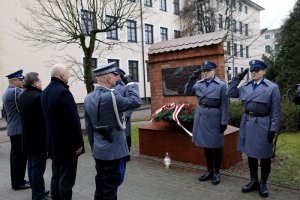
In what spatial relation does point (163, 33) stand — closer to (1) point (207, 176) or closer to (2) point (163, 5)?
(2) point (163, 5)

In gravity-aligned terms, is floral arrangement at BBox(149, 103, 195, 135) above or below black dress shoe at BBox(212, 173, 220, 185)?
above

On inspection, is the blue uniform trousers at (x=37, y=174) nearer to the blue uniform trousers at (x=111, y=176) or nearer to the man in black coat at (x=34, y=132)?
the man in black coat at (x=34, y=132)

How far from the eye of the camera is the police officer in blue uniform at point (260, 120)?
4855mm

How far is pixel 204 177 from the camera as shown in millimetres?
5668

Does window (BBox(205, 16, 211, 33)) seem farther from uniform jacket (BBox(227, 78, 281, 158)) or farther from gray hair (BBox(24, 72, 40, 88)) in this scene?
gray hair (BBox(24, 72, 40, 88))

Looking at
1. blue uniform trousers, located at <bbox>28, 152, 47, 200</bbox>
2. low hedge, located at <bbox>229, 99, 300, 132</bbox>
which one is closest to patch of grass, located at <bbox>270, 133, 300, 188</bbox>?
low hedge, located at <bbox>229, 99, 300, 132</bbox>

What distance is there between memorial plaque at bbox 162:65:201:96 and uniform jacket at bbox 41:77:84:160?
3.67m

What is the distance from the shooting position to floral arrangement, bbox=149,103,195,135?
21.2 ft

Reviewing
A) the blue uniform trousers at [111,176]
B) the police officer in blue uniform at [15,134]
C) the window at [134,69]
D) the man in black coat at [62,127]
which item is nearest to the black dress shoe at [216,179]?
the blue uniform trousers at [111,176]

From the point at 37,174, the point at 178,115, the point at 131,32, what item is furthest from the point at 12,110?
the point at 131,32

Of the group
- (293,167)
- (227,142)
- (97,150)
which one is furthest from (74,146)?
(293,167)

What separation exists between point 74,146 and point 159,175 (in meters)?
2.29

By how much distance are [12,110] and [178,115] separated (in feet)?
9.93

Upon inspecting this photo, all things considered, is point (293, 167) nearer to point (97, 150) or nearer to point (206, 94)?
point (206, 94)
